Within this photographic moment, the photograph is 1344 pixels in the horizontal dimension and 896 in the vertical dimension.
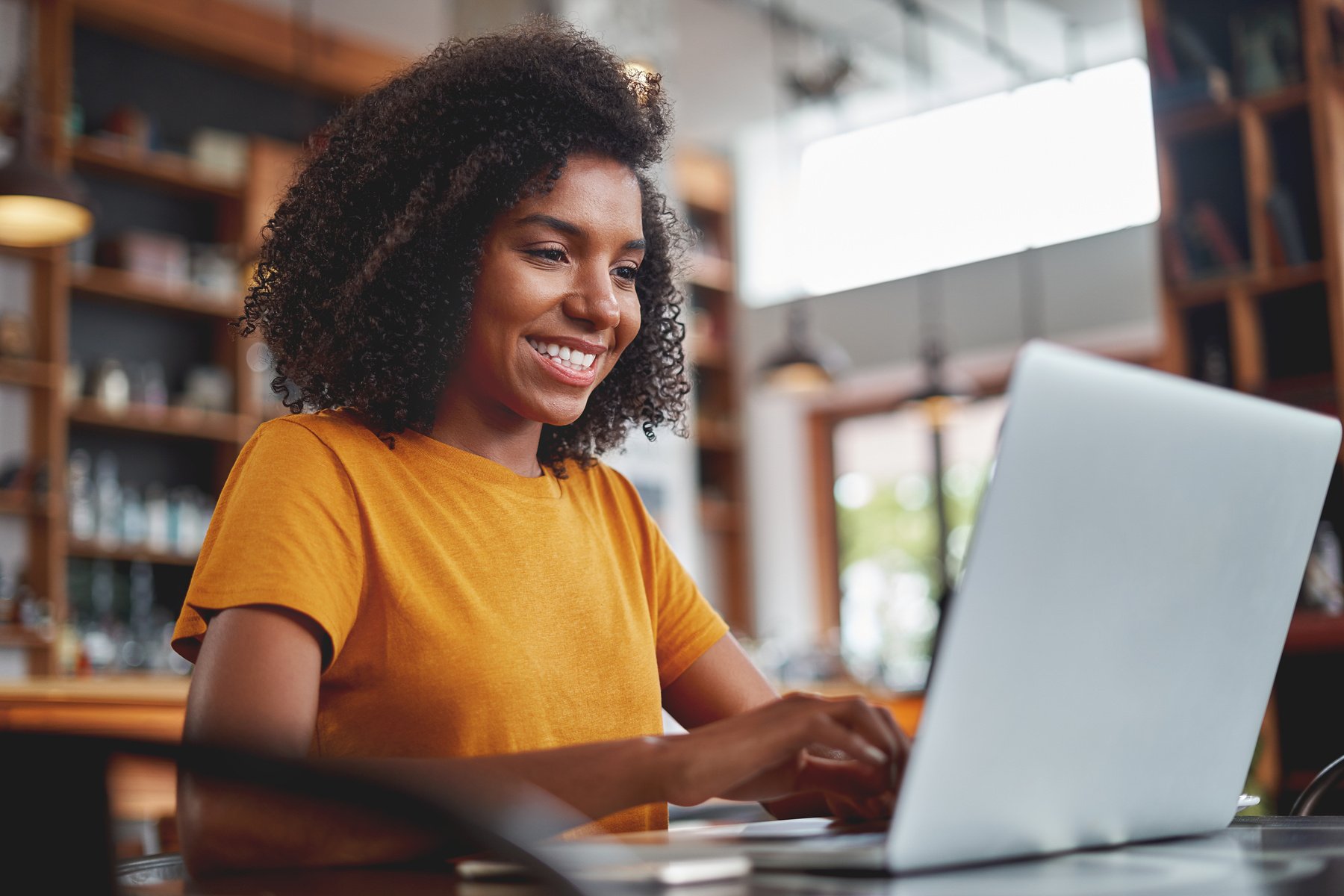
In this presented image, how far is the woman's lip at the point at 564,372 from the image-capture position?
1.29 metres

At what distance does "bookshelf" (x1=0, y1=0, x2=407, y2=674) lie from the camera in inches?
218

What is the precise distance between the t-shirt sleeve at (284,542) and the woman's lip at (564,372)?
9.2 inches

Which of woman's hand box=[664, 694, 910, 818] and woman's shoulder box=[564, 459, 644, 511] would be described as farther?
woman's shoulder box=[564, 459, 644, 511]

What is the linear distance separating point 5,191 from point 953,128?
5565 mm

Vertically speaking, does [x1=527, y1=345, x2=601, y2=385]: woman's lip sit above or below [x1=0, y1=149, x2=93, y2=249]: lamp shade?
below

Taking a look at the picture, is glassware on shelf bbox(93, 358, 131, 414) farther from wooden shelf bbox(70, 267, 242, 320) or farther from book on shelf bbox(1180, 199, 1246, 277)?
book on shelf bbox(1180, 199, 1246, 277)

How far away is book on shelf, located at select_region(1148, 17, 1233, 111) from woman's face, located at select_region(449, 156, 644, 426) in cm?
399

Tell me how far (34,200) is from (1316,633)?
3.85 metres

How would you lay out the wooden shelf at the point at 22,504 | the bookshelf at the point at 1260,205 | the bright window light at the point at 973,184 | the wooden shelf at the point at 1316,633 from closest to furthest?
the wooden shelf at the point at 1316,633
the bookshelf at the point at 1260,205
the wooden shelf at the point at 22,504
the bright window light at the point at 973,184

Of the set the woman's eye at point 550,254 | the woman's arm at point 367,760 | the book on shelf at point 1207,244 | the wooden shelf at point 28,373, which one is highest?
the book on shelf at point 1207,244

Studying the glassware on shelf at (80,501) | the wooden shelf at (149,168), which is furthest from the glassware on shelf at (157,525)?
the wooden shelf at (149,168)

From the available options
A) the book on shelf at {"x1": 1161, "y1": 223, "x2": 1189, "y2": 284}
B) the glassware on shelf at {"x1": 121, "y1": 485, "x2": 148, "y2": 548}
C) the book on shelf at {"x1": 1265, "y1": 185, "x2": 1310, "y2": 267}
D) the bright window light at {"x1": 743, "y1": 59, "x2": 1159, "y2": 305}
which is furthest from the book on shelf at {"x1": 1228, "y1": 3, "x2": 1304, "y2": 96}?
the glassware on shelf at {"x1": 121, "y1": 485, "x2": 148, "y2": 548}

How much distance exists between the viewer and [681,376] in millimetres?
1664

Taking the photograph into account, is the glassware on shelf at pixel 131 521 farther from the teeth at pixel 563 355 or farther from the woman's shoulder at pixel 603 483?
the teeth at pixel 563 355
